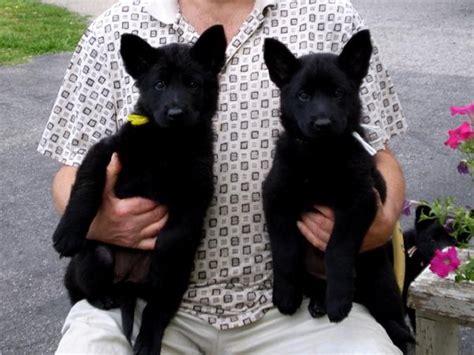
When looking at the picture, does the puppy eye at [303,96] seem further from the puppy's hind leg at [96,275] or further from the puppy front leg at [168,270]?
the puppy's hind leg at [96,275]

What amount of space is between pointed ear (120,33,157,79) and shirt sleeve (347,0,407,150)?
709 mm

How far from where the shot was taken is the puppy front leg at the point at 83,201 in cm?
257

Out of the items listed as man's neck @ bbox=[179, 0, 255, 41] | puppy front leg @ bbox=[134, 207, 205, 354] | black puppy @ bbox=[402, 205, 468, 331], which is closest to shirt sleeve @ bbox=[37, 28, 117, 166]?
man's neck @ bbox=[179, 0, 255, 41]

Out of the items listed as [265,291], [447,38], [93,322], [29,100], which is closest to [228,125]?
[265,291]

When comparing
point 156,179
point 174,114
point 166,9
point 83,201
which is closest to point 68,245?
point 83,201

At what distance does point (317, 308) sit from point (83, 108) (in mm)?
1039

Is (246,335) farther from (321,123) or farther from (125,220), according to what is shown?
(321,123)

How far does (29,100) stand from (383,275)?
20.9 ft

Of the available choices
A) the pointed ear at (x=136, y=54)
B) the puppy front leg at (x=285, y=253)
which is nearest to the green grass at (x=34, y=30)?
the pointed ear at (x=136, y=54)

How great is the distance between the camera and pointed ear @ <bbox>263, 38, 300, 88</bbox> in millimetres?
2547

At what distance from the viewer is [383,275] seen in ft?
8.86

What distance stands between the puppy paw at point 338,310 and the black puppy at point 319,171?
67 millimetres

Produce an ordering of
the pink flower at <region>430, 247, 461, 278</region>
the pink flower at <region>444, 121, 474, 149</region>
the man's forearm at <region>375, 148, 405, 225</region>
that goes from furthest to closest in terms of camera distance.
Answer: the man's forearm at <region>375, 148, 405, 225</region> → the pink flower at <region>430, 247, 461, 278</region> → the pink flower at <region>444, 121, 474, 149</region>

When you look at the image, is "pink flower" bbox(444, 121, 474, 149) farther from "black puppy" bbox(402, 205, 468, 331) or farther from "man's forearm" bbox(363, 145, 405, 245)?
"black puppy" bbox(402, 205, 468, 331)
